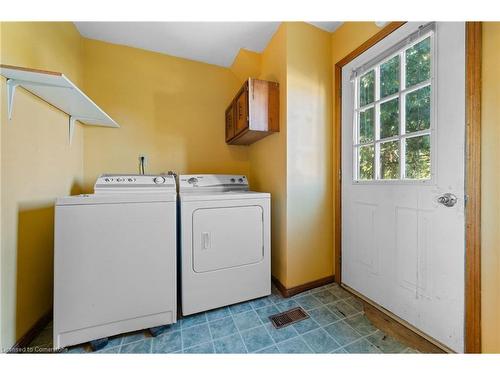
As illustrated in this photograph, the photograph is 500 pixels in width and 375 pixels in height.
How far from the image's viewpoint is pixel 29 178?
50.1 inches

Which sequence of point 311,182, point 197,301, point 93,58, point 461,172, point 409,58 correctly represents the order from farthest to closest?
point 93,58 → point 311,182 → point 197,301 → point 409,58 → point 461,172

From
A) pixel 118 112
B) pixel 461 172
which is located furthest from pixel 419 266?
pixel 118 112

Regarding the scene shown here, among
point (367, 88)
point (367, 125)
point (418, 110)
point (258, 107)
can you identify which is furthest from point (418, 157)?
point (258, 107)

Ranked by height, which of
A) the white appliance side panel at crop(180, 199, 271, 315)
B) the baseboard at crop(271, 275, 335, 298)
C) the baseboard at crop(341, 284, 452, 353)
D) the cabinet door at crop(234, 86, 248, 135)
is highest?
the cabinet door at crop(234, 86, 248, 135)

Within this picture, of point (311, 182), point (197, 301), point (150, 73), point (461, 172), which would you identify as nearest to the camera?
point (461, 172)

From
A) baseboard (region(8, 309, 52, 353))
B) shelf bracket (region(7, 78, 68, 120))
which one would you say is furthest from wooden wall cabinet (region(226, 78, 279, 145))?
baseboard (region(8, 309, 52, 353))

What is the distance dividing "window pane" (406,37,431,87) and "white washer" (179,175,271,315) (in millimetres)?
1288

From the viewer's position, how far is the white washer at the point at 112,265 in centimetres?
119

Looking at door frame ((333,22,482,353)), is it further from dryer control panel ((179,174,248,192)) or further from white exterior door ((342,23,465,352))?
dryer control panel ((179,174,248,192))

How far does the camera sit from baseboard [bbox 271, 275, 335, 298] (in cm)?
177

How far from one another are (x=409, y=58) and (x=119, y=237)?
2.24 metres

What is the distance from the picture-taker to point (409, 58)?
136 cm

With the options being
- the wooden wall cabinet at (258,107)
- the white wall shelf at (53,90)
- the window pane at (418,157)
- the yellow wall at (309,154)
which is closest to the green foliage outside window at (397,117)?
the window pane at (418,157)

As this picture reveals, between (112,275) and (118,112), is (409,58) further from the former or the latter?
(118,112)
